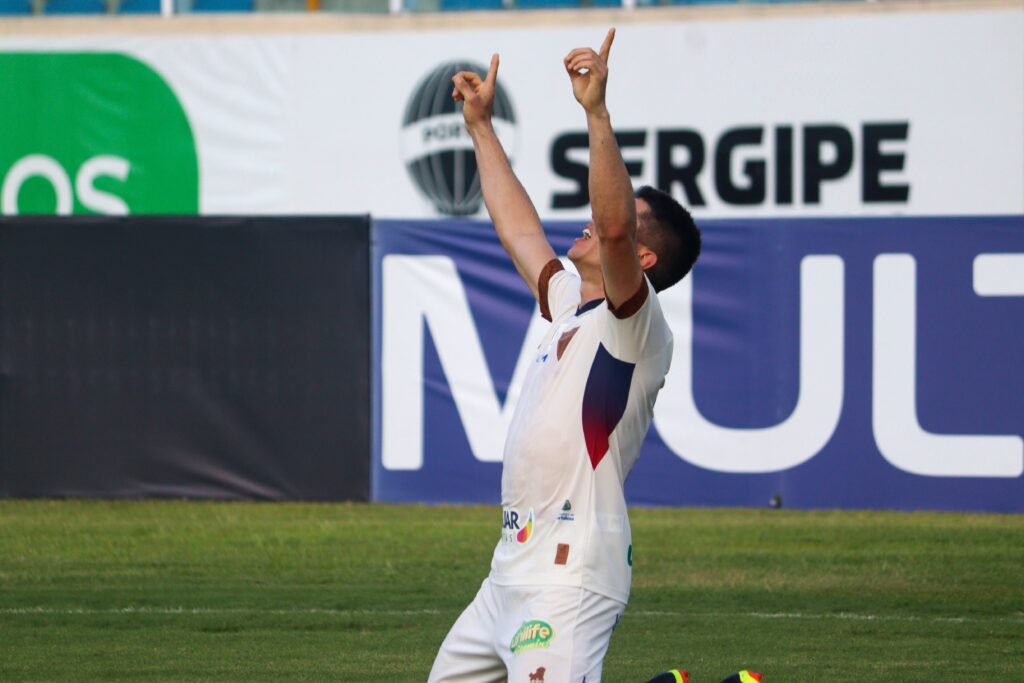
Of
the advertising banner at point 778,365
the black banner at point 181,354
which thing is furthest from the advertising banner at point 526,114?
the black banner at point 181,354

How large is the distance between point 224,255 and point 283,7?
5.20 metres

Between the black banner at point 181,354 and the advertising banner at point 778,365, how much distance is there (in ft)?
1.32

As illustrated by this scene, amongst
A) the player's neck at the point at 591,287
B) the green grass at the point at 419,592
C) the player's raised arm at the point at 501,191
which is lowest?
the green grass at the point at 419,592

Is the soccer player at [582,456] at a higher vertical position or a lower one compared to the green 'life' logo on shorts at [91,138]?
lower

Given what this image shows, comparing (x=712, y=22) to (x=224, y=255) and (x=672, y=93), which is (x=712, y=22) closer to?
(x=672, y=93)

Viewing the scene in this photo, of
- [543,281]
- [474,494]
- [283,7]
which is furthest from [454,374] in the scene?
[543,281]

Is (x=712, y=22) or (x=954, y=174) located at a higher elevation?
(x=712, y=22)

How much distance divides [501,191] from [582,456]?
1207 mm

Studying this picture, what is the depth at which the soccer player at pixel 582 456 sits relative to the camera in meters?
4.71

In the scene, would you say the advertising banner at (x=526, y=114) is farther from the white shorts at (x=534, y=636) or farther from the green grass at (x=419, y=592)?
the white shorts at (x=534, y=636)

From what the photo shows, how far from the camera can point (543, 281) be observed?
546 centimetres

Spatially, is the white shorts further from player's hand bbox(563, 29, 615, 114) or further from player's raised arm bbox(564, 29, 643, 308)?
player's hand bbox(563, 29, 615, 114)

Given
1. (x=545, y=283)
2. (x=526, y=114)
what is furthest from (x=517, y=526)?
(x=526, y=114)

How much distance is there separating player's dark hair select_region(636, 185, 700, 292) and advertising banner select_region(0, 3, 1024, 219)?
11728mm
